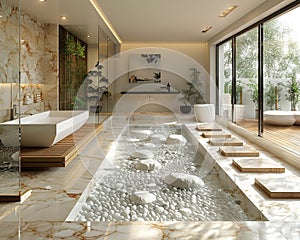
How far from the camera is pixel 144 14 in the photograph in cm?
642

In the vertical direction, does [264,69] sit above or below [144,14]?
below

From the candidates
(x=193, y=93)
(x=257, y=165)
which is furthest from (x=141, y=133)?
(x=257, y=165)

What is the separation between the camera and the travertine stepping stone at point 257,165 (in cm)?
394

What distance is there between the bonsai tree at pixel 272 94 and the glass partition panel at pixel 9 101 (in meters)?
4.12

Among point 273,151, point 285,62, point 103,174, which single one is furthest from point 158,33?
point 103,174

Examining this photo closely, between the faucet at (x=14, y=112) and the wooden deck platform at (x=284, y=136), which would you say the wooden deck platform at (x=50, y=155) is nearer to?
the faucet at (x=14, y=112)

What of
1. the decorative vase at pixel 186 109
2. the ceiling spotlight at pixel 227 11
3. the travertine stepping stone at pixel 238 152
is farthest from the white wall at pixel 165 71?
the travertine stepping stone at pixel 238 152

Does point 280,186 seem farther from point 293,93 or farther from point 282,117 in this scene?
point 282,117

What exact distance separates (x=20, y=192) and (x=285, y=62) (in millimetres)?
4231

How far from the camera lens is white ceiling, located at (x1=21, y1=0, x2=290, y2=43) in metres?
5.56

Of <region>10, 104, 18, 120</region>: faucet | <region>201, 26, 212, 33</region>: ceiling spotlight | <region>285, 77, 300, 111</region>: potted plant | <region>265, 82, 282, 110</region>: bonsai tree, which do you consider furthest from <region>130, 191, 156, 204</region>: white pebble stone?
<region>201, 26, 212, 33</region>: ceiling spotlight

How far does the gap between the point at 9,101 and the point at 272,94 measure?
430 cm

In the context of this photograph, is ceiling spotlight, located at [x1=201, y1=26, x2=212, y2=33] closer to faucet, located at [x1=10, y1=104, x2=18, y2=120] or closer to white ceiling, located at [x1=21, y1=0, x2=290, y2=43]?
white ceiling, located at [x1=21, y1=0, x2=290, y2=43]

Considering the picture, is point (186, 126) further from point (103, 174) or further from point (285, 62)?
point (103, 174)
